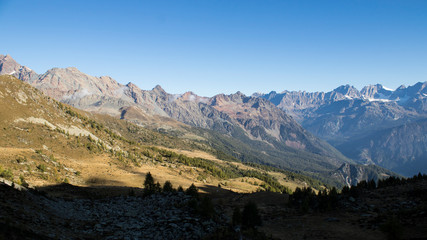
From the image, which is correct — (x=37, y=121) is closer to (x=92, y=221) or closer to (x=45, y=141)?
(x=45, y=141)

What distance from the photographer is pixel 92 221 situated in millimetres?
37219

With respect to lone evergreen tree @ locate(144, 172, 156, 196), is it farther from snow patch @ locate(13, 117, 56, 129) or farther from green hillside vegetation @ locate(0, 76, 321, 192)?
snow patch @ locate(13, 117, 56, 129)

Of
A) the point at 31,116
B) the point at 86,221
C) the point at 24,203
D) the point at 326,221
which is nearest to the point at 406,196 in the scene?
the point at 326,221

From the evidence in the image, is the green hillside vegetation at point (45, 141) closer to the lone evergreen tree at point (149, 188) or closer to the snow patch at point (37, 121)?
the snow patch at point (37, 121)

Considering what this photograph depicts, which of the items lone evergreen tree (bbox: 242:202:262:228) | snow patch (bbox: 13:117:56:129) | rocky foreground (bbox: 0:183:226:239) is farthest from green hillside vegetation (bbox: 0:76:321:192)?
lone evergreen tree (bbox: 242:202:262:228)

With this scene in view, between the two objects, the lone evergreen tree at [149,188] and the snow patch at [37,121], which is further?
the snow patch at [37,121]

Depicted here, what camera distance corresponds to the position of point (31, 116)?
371 ft

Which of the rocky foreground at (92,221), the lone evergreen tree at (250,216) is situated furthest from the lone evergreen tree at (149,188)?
the lone evergreen tree at (250,216)

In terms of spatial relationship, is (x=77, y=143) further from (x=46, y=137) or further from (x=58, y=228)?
(x=58, y=228)

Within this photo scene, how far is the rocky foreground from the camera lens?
82.8 feet

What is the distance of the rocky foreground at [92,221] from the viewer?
25250 millimetres

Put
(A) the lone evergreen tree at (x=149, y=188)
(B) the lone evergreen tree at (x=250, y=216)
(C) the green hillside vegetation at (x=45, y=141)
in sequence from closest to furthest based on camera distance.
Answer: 1. (B) the lone evergreen tree at (x=250, y=216)
2. (A) the lone evergreen tree at (x=149, y=188)
3. (C) the green hillside vegetation at (x=45, y=141)

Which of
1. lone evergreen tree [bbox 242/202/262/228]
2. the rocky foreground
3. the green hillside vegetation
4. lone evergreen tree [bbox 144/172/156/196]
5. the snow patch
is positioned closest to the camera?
the rocky foreground

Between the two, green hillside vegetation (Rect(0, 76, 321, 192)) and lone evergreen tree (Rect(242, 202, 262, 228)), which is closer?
lone evergreen tree (Rect(242, 202, 262, 228))
